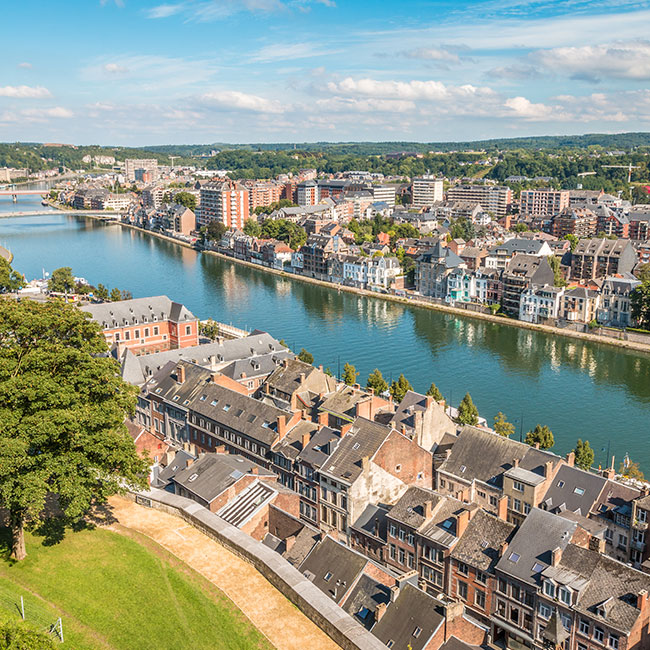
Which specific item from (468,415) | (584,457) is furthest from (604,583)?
(468,415)

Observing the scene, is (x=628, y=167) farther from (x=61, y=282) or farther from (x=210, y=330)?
(x=210, y=330)

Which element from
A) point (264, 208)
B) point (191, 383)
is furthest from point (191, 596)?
point (264, 208)

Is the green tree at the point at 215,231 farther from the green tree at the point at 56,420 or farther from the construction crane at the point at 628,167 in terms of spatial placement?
the green tree at the point at 56,420

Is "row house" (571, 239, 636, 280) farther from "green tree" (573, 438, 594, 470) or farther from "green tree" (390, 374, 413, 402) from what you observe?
"green tree" (573, 438, 594, 470)

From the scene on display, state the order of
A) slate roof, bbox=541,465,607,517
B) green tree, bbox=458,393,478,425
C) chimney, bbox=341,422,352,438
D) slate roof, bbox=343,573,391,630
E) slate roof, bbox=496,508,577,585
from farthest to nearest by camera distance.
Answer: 1. green tree, bbox=458,393,478,425
2. chimney, bbox=341,422,352,438
3. slate roof, bbox=541,465,607,517
4. slate roof, bbox=496,508,577,585
5. slate roof, bbox=343,573,391,630

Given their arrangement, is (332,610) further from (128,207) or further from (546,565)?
(128,207)

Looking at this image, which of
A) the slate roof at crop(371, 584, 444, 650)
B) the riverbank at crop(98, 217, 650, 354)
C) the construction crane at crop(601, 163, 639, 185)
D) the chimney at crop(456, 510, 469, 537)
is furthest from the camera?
the construction crane at crop(601, 163, 639, 185)

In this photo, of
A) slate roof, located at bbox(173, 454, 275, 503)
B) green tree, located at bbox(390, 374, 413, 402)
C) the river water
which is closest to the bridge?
the river water
